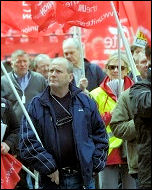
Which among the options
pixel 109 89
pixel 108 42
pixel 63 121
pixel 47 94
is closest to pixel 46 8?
pixel 109 89

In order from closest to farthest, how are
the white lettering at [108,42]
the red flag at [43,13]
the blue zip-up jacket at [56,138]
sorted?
the blue zip-up jacket at [56,138]
the red flag at [43,13]
the white lettering at [108,42]

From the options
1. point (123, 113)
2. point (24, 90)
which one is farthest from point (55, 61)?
point (24, 90)

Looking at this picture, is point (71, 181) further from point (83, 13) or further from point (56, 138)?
point (83, 13)

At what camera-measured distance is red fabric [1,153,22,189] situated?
810 cm

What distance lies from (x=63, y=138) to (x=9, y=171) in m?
0.76

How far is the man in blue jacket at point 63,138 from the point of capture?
26.0ft

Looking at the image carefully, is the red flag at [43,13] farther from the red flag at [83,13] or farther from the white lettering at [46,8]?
the red flag at [83,13]

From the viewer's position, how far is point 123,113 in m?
8.16

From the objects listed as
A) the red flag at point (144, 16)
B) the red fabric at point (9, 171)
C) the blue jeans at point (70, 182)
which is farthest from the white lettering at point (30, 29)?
the red flag at point (144, 16)

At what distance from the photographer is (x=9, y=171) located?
829cm

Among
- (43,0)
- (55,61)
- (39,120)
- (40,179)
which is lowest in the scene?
(40,179)

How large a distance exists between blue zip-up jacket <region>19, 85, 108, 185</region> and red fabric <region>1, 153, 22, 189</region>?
1.04 feet

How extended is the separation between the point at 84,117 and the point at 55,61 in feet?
2.23

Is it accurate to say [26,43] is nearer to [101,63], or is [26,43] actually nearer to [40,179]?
[101,63]
